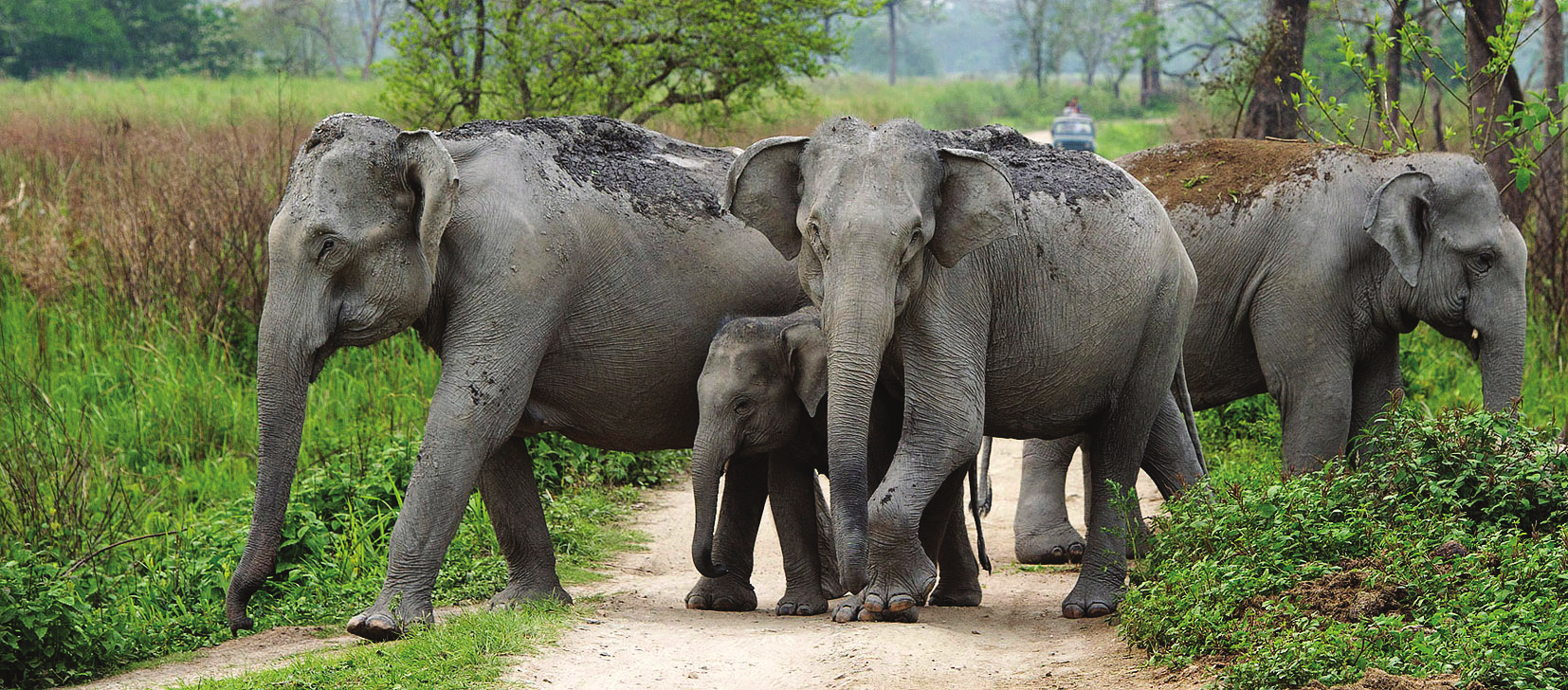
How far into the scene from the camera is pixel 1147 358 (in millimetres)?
6555

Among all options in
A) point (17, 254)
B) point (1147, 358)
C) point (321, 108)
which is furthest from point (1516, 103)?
point (321, 108)

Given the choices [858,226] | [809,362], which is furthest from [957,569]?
[858,226]

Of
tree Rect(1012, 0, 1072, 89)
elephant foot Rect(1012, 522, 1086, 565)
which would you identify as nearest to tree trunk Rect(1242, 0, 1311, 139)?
elephant foot Rect(1012, 522, 1086, 565)

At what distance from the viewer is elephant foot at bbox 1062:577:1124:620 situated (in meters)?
6.54

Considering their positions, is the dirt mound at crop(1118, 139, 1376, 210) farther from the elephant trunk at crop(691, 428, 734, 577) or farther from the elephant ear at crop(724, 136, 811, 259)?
the elephant trunk at crop(691, 428, 734, 577)

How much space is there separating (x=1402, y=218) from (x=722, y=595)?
3537 mm

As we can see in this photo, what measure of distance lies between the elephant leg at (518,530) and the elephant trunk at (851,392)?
64.7 inches

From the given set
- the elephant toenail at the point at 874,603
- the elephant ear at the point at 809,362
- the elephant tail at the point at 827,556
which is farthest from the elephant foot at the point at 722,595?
the elephant toenail at the point at 874,603

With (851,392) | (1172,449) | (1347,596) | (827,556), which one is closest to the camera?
(1347,596)

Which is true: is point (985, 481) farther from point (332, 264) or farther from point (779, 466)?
point (332, 264)

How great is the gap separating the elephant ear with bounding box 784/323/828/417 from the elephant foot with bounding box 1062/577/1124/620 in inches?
54.6

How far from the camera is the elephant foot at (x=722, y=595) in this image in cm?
671

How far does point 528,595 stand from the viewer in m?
6.62

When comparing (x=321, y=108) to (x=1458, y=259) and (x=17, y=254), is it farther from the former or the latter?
(x=1458, y=259)
